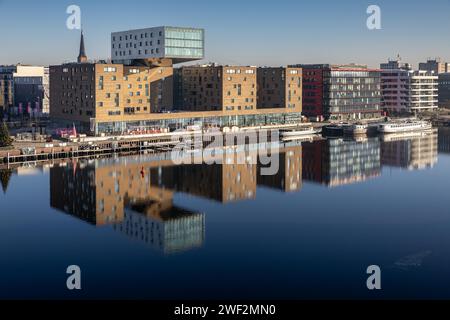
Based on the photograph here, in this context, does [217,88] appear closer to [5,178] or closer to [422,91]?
[5,178]

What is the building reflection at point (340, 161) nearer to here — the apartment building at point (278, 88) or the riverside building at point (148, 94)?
the riverside building at point (148, 94)

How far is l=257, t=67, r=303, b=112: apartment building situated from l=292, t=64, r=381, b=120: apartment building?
883 centimetres

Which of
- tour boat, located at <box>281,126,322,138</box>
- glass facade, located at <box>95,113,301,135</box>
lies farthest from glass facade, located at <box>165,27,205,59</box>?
tour boat, located at <box>281,126,322,138</box>

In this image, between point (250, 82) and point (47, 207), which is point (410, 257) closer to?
point (47, 207)

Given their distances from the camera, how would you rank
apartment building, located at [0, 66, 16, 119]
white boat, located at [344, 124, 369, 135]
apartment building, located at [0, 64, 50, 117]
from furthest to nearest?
apartment building, located at [0, 64, 50, 117]
apartment building, located at [0, 66, 16, 119]
white boat, located at [344, 124, 369, 135]

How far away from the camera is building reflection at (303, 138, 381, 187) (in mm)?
56656

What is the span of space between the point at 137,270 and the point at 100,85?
5133cm

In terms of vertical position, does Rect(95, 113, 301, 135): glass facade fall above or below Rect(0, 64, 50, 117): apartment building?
below

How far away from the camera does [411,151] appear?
77.1 meters

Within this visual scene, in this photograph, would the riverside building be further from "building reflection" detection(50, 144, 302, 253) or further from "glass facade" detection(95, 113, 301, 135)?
"building reflection" detection(50, 144, 302, 253)

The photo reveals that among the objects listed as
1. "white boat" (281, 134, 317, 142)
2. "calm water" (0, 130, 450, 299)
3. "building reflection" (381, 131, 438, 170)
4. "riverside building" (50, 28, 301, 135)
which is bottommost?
"calm water" (0, 130, 450, 299)
